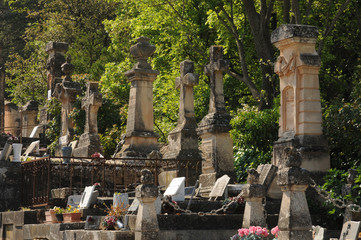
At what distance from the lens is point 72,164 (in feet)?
51.6

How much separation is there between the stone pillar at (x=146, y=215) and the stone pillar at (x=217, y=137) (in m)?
5.07

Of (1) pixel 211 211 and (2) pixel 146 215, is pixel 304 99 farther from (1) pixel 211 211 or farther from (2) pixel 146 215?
(2) pixel 146 215

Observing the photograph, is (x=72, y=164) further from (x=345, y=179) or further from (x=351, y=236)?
(x=351, y=236)

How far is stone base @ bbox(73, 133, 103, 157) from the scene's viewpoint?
21.3m

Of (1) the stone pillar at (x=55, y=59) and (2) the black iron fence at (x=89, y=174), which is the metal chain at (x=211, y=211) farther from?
(1) the stone pillar at (x=55, y=59)

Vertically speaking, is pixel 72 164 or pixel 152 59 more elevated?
pixel 152 59

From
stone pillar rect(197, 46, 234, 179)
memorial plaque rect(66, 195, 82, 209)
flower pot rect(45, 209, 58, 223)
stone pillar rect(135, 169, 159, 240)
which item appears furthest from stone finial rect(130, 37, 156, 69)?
stone pillar rect(135, 169, 159, 240)

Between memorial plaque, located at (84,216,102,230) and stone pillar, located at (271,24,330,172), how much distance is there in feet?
14.1

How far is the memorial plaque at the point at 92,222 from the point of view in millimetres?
12516

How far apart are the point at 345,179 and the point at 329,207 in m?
0.75

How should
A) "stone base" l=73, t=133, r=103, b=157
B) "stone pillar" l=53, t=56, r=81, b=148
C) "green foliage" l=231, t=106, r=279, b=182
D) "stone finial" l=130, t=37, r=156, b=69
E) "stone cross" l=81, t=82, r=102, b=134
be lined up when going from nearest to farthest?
1. "green foliage" l=231, t=106, r=279, b=182
2. "stone finial" l=130, t=37, r=156, b=69
3. "stone base" l=73, t=133, r=103, b=157
4. "stone cross" l=81, t=82, r=102, b=134
5. "stone pillar" l=53, t=56, r=81, b=148

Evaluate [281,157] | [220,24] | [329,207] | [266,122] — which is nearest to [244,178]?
[266,122]

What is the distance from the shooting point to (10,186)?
16.7 m

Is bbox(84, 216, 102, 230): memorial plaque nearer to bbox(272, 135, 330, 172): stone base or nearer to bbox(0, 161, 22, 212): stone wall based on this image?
bbox(272, 135, 330, 172): stone base
